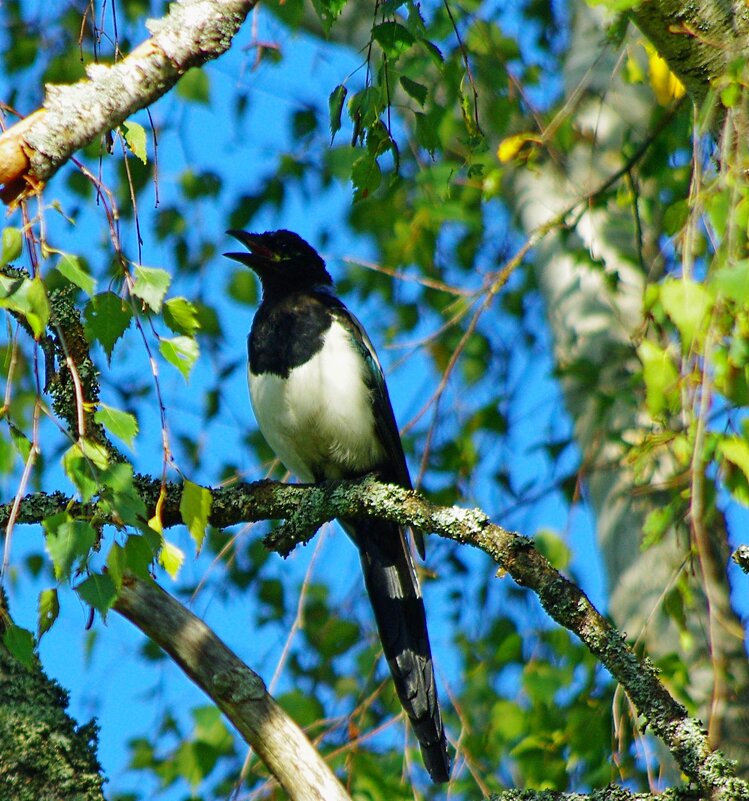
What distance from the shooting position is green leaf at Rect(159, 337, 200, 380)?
166 cm

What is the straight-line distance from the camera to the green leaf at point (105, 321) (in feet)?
5.64

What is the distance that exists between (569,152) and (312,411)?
2.09 meters

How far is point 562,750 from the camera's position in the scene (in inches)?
152

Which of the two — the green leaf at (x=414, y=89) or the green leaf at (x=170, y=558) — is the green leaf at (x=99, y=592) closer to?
the green leaf at (x=170, y=558)

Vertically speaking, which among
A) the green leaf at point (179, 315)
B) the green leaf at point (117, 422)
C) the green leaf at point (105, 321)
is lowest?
the green leaf at point (117, 422)

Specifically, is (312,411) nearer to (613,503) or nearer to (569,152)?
(613,503)

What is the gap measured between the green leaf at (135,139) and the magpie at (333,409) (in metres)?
1.98

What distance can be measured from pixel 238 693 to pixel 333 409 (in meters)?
1.72

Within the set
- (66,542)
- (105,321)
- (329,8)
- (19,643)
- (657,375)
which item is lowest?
(19,643)

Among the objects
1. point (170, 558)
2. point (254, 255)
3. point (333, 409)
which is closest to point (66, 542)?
point (170, 558)

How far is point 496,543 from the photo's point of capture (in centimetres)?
238

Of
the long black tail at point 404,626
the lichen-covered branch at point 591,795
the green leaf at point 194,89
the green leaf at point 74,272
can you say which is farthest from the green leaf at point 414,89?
the green leaf at point 194,89

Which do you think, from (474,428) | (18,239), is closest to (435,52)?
(18,239)

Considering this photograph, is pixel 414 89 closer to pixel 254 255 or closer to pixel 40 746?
pixel 40 746
